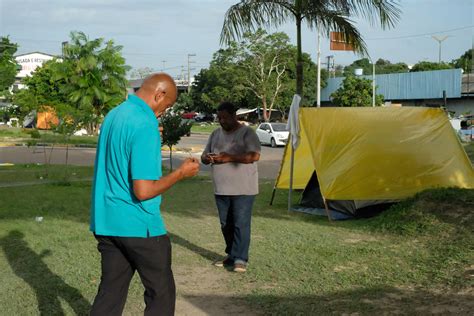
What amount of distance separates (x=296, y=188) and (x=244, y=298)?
658cm

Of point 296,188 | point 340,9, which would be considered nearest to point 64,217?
point 296,188

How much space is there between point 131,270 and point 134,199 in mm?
469

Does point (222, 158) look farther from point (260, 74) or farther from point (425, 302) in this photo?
point (260, 74)

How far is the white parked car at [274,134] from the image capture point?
29844mm

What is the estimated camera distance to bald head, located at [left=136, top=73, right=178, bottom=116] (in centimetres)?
339

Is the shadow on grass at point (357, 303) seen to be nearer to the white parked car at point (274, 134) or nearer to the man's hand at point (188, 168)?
the man's hand at point (188, 168)

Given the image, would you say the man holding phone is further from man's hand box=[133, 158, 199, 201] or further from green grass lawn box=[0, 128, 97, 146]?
green grass lawn box=[0, 128, 97, 146]

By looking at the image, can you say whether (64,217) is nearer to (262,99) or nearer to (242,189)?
(242,189)

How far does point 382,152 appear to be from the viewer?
9.34 meters

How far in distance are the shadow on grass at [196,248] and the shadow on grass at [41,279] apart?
151 centimetres

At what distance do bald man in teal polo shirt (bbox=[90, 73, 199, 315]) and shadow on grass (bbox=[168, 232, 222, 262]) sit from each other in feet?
9.60

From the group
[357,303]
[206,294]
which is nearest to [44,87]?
[206,294]

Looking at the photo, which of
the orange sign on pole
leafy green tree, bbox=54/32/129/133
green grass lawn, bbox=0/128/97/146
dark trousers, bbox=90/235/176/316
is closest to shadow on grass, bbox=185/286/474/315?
dark trousers, bbox=90/235/176/316

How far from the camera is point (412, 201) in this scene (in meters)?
8.29
